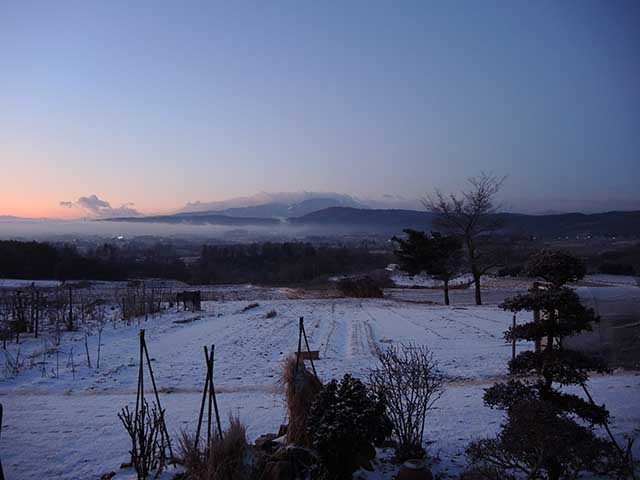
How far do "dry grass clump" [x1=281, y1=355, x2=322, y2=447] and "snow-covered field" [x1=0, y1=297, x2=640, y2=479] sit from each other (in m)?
0.80

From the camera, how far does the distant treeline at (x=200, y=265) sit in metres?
54.0

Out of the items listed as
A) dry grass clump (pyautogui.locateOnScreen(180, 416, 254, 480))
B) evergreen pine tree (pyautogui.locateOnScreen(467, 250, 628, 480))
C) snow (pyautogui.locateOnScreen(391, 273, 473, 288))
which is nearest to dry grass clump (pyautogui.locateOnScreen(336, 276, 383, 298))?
snow (pyautogui.locateOnScreen(391, 273, 473, 288))

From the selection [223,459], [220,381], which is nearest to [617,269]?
[220,381]

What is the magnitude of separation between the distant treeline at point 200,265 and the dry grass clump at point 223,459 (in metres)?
56.1

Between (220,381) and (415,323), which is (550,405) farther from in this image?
(415,323)

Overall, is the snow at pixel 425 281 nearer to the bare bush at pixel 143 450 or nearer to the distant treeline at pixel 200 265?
the distant treeline at pixel 200 265

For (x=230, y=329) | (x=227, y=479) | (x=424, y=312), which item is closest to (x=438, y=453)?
(x=227, y=479)

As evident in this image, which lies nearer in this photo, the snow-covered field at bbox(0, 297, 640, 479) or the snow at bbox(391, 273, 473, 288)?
the snow-covered field at bbox(0, 297, 640, 479)

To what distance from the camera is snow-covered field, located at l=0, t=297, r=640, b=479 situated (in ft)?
17.4

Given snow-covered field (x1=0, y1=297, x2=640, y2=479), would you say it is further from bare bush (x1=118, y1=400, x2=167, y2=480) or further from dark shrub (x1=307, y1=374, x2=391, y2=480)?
dark shrub (x1=307, y1=374, x2=391, y2=480)

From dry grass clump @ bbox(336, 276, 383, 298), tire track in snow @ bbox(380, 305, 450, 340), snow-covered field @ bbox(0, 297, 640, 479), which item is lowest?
dry grass clump @ bbox(336, 276, 383, 298)

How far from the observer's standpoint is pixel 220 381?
8930 millimetres

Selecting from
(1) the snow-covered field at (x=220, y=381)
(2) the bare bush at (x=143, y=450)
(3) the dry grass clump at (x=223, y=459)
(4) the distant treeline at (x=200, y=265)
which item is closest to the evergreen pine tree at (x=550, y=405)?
(1) the snow-covered field at (x=220, y=381)

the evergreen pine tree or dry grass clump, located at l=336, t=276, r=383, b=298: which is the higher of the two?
the evergreen pine tree
